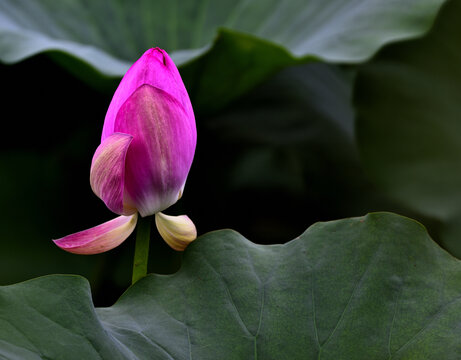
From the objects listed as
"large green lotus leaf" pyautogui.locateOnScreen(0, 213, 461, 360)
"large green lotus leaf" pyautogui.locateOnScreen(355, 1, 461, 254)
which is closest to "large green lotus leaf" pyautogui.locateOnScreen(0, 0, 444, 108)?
"large green lotus leaf" pyautogui.locateOnScreen(355, 1, 461, 254)

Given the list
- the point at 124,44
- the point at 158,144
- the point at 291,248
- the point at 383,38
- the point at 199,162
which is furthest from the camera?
the point at 199,162

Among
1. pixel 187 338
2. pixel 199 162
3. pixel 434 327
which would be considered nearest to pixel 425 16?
pixel 199 162

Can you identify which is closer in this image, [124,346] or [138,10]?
[124,346]

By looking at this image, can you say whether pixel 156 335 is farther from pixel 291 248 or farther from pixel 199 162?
pixel 199 162

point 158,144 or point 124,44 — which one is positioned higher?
point 158,144

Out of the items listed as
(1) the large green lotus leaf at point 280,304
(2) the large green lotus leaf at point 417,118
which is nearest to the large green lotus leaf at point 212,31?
(2) the large green lotus leaf at point 417,118
